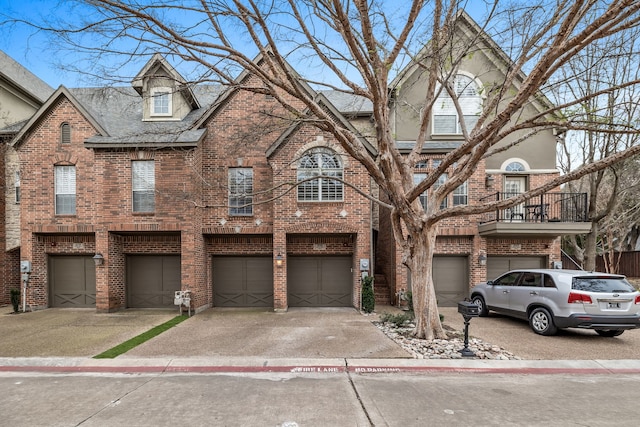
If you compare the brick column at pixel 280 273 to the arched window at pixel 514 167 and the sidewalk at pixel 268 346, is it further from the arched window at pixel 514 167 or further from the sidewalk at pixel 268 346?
the arched window at pixel 514 167

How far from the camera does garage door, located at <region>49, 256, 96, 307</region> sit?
1263 cm

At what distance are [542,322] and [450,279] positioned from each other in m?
4.37

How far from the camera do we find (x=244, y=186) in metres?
12.5

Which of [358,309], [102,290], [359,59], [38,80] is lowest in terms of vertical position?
[358,309]

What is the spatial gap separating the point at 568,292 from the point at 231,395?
7.81 meters

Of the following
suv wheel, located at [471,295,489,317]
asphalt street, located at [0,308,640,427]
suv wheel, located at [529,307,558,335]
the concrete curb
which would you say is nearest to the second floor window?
asphalt street, located at [0,308,640,427]

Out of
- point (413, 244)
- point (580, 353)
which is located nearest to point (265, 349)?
point (413, 244)

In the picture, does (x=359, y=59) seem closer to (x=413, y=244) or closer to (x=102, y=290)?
(x=413, y=244)

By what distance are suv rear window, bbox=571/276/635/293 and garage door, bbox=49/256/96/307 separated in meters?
15.6

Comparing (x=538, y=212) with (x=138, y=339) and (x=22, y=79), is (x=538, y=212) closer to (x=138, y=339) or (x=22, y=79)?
(x=138, y=339)

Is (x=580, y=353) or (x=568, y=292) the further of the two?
(x=568, y=292)

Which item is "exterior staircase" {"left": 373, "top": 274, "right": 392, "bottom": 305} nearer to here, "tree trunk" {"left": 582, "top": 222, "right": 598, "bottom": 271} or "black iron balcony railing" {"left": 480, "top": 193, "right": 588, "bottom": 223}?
"black iron balcony railing" {"left": 480, "top": 193, "right": 588, "bottom": 223}

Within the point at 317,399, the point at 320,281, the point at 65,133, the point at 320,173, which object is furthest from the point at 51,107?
the point at 317,399

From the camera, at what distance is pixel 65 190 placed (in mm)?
12242
